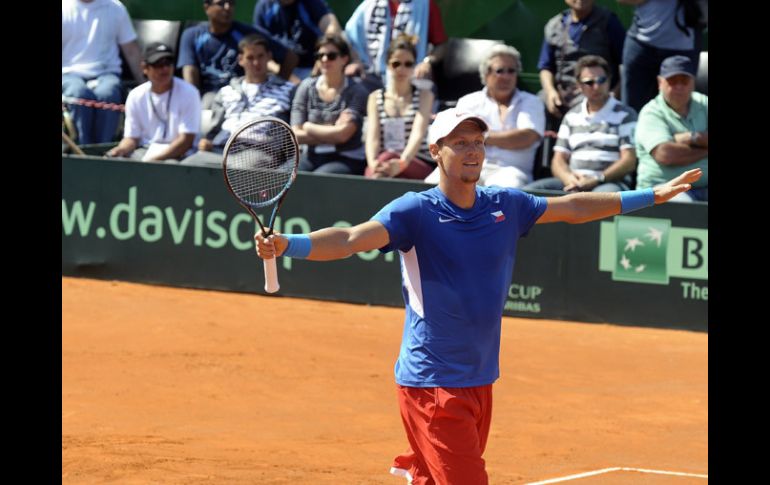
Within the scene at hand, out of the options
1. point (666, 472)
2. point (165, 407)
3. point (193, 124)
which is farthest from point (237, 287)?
point (666, 472)

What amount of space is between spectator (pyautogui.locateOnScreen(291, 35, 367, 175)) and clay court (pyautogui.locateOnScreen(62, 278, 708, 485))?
4.74 ft

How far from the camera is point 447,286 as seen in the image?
572cm

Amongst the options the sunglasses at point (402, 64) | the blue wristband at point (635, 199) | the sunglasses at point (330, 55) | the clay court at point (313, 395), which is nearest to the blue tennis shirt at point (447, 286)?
the blue wristband at point (635, 199)

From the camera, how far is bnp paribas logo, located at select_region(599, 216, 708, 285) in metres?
12.2

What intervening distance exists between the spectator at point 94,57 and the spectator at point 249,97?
1.67 meters

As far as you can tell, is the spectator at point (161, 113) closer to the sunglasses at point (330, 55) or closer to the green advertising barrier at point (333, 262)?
the green advertising barrier at point (333, 262)

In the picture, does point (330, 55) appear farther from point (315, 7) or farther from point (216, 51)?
point (216, 51)

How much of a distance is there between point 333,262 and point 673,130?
11.6 feet

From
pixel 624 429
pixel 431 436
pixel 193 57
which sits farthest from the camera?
pixel 193 57

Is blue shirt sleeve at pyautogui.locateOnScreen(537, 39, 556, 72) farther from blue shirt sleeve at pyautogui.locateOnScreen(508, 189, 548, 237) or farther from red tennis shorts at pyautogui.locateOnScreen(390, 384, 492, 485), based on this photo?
red tennis shorts at pyautogui.locateOnScreen(390, 384, 492, 485)

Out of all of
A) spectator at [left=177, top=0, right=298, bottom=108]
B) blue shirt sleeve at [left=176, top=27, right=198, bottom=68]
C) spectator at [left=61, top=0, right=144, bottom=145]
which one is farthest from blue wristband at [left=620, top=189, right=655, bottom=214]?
spectator at [left=61, top=0, right=144, bottom=145]

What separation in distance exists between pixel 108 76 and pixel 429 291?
33.2ft

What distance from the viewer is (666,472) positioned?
27.2ft
